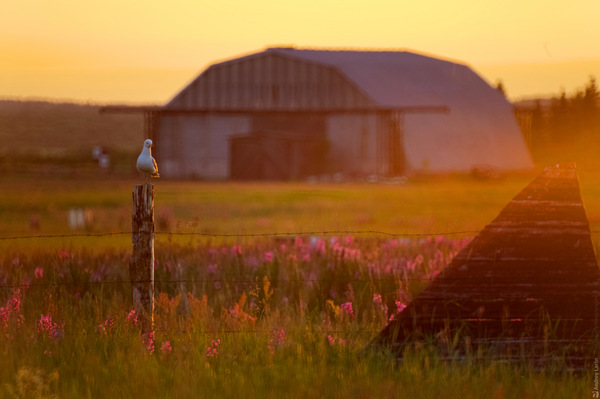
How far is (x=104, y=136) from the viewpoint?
135375 millimetres

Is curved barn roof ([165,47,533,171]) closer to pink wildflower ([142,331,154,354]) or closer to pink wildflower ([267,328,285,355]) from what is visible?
pink wildflower ([267,328,285,355])

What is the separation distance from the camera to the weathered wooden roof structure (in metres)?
7.05

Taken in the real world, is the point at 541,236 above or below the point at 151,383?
above

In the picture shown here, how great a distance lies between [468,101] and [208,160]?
16971 mm

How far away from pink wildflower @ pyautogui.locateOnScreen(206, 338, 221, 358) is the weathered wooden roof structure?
123cm

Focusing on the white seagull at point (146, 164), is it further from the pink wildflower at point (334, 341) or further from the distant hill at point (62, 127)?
the distant hill at point (62, 127)

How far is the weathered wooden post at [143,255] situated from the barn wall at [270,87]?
41652mm

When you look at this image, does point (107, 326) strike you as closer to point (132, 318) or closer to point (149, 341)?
point (132, 318)

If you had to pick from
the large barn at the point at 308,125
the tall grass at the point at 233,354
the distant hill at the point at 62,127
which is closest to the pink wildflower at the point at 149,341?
the tall grass at the point at 233,354

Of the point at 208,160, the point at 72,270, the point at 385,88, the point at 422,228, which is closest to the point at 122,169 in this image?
the point at 208,160

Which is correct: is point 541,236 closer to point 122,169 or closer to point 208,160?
point 208,160

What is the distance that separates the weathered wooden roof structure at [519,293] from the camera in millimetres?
7051

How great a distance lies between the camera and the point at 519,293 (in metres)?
7.16

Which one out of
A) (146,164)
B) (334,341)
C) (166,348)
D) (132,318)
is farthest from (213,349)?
(146,164)
